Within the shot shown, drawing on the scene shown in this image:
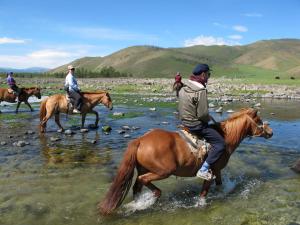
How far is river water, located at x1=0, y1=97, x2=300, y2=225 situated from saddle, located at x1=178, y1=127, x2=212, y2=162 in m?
1.31

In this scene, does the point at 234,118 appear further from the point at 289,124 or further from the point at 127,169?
the point at 289,124

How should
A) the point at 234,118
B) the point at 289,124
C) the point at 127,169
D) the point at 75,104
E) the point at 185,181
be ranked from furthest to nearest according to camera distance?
the point at 289,124 < the point at 75,104 < the point at 185,181 < the point at 234,118 < the point at 127,169

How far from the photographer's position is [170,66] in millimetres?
188500

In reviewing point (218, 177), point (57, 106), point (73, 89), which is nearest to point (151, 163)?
point (218, 177)

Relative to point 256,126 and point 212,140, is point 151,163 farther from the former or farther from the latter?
point 256,126

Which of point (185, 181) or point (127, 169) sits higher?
point (127, 169)

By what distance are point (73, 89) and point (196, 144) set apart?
39.5 ft

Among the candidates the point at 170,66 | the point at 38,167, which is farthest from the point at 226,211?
the point at 170,66

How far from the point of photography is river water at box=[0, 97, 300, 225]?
27.6 feet

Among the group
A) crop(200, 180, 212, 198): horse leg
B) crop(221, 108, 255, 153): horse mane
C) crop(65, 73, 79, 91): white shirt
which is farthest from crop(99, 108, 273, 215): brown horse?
crop(65, 73, 79, 91): white shirt

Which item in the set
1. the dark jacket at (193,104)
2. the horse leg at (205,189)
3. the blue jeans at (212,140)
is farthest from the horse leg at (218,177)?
the dark jacket at (193,104)

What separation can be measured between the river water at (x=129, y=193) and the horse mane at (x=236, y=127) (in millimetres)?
1523

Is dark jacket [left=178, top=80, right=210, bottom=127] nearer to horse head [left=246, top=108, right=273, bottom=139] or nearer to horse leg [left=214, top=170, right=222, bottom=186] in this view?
horse leg [left=214, top=170, right=222, bottom=186]

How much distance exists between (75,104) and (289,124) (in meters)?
13.2
